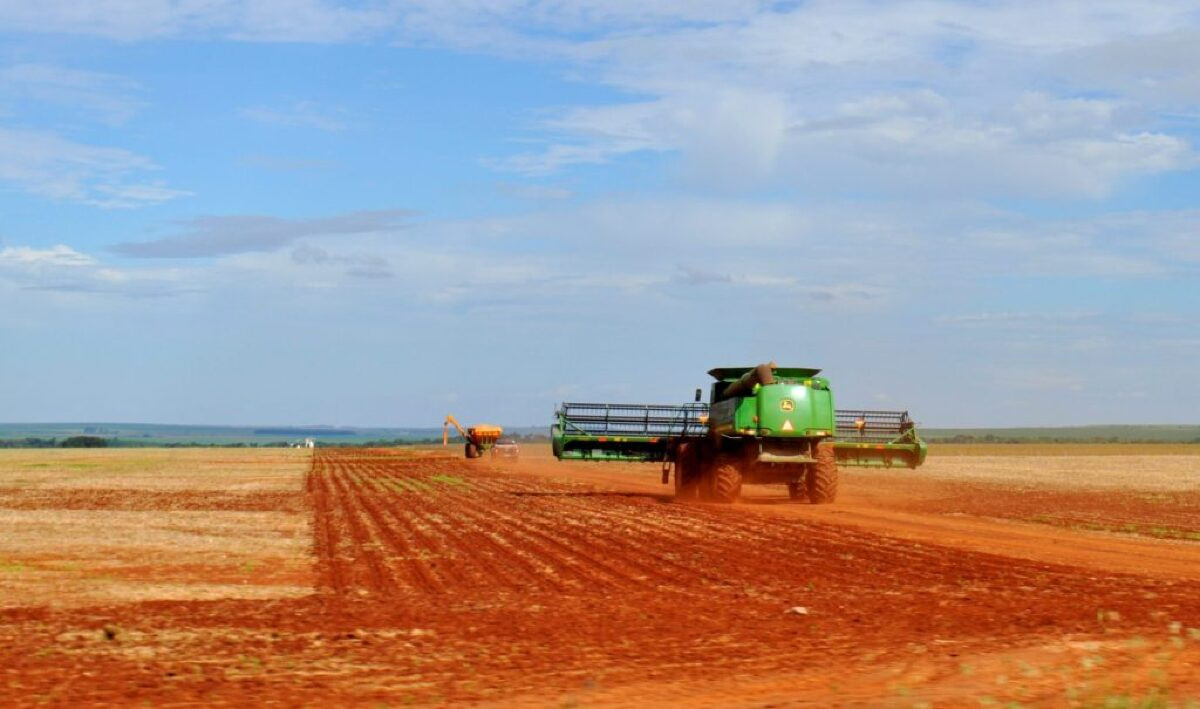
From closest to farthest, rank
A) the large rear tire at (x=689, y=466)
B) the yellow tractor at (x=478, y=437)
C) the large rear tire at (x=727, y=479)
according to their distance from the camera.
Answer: the large rear tire at (x=727, y=479), the large rear tire at (x=689, y=466), the yellow tractor at (x=478, y=437)

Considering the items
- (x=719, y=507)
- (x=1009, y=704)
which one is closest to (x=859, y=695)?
(x=1009, y=704)

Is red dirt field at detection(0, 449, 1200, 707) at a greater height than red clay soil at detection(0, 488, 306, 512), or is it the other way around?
red clay soil at detection(0, 488, 306, 512)

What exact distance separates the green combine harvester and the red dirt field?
9629 mm

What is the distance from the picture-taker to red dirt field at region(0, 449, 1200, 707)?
10.1 m

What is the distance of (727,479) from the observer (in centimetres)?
3334

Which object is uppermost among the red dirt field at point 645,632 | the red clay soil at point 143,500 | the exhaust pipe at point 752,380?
the exhaust pipe at point 752,380

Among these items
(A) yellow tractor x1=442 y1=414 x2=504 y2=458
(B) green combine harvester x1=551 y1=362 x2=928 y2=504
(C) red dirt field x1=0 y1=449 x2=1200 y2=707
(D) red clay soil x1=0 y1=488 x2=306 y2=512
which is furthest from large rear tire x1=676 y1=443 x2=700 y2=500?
(A) yellow tractor x1=442 y1=414 x2=504 y2=458

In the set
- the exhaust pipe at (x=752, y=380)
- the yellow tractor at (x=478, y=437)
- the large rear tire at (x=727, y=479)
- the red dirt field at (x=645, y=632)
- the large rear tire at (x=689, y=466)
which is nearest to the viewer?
the red dirt field at (x=645, y=632)

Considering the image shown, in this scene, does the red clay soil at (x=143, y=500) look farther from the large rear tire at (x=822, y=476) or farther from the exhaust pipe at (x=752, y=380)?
the large rear tire at (x=822, y=476)

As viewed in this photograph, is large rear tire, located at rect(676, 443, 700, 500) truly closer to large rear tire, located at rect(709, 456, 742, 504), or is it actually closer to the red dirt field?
large rear tire, located at rect(709, 456, 742, 504)

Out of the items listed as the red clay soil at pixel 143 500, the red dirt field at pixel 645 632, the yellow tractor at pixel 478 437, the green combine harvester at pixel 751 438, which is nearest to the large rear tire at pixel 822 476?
the green combine harvester at pixel 751 438

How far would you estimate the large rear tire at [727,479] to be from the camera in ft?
109

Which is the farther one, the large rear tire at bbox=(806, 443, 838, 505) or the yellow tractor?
the yellow tractor

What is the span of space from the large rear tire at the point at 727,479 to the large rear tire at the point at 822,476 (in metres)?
1.86
